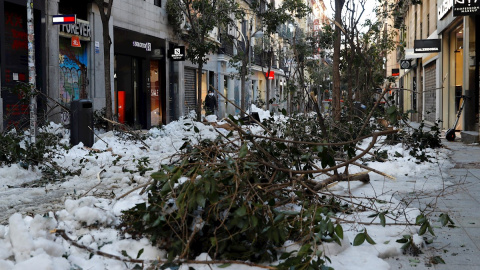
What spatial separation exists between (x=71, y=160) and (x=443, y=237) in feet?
22.5

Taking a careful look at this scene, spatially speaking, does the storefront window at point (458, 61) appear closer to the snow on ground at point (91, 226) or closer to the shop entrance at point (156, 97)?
the shop entrance at point (156, 97)

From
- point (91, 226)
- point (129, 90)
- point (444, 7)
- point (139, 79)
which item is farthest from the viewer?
point (139, 79)

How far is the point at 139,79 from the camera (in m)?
24.0

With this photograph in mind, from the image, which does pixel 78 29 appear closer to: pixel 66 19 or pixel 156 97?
pixel 66 19

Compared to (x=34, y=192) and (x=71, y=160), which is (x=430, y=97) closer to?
(x=71, y=160)

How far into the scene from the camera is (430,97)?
27.4m

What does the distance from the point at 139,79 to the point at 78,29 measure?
20.2 feet

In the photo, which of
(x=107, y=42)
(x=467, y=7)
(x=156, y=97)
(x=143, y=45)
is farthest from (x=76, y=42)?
(x=467, y=7)

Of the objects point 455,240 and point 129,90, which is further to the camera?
point 129,90

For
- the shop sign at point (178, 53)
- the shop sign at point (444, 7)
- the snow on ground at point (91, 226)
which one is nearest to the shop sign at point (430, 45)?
the shop sign at point (444, 7)

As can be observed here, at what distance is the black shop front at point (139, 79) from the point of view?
21.9 meters

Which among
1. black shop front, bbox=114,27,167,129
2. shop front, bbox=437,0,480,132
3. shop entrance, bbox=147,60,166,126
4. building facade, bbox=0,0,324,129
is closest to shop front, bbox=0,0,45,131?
building facade, bbox=0,0,324,129

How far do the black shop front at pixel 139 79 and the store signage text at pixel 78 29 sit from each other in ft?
8.73

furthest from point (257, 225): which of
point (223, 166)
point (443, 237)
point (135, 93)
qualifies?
point (135, 93)
